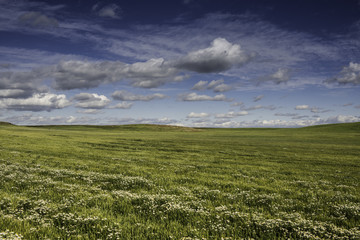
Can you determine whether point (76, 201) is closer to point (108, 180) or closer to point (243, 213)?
point (108, 180)

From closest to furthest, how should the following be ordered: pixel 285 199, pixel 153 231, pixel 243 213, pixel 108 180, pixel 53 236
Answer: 1. pixel 53 236
2. pixel 153 231
3. pixel 243 213
4. pixel 285 199
5. pixel 108 180

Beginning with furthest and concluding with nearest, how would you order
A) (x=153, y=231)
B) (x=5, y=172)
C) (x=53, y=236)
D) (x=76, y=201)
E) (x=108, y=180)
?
(x=5, y=172) → (x=108, y=180) → (x=76, y=201) → (x=153, y=231) → (x=53, y=236)

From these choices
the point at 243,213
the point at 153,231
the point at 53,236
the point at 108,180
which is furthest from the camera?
the point at 108,180

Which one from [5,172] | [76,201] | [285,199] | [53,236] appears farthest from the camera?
[5,172]

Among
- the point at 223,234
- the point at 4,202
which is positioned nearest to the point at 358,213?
the point at 223,234

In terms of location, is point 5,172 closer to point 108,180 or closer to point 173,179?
point 108,180

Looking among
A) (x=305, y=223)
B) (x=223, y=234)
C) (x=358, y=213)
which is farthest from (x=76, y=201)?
(x=358, y=213)

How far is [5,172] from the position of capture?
14562 millimetres

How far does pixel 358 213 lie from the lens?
8.75 meters

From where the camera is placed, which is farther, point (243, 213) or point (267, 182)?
point (267, 182)

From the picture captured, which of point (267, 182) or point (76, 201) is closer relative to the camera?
point (76, 201)

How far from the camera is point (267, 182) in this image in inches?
582

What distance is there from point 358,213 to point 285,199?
2.72 metres

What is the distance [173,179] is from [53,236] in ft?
28.3
